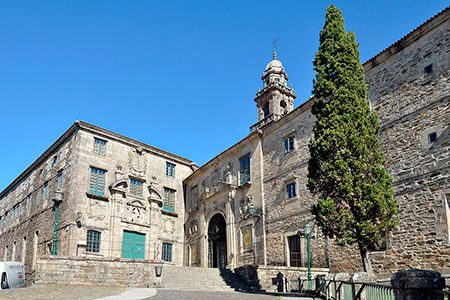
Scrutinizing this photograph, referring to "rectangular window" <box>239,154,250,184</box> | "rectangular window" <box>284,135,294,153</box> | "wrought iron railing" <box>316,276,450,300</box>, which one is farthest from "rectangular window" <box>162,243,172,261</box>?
"wrought iron railing" <box>316,276,450,300</box>

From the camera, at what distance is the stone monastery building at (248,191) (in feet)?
49.4

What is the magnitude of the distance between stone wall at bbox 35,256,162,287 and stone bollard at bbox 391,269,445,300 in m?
12.6

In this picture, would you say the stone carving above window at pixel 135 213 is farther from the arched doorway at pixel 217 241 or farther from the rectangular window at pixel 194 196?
the arched doorway at pixel 217 241

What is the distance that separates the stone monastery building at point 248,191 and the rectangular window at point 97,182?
6 cm

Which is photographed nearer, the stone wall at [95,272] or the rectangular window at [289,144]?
the stone wall at [95,272]

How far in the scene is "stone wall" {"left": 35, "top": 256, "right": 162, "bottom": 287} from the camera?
1588 centimetres

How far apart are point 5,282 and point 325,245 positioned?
13166mm

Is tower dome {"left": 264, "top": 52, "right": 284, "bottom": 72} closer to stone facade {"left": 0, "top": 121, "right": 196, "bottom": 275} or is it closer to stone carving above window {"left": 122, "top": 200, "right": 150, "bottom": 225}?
stone facade {"left": 0, "top": 121, "right": 196, "bottom": 275}

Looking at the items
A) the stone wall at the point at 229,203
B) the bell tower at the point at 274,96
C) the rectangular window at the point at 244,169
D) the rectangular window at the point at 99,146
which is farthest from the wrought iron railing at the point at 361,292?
the bell tower at the point at 274,96

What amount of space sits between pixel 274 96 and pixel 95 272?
66.1ft

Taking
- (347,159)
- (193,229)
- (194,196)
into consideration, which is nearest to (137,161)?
(194,196)

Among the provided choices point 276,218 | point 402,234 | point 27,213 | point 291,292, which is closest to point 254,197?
point 276,218

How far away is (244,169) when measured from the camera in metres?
24.1

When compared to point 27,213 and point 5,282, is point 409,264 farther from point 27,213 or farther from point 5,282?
point 27,213
